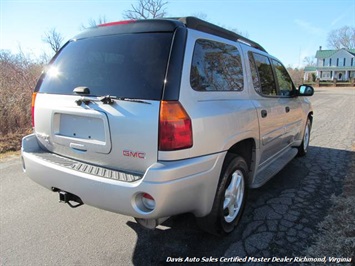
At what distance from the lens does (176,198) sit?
218 centimetres

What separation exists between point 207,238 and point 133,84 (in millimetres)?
1693

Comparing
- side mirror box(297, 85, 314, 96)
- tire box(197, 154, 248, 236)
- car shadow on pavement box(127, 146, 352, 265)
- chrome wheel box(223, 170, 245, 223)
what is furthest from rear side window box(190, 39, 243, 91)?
side mirror box(297, 85, 314, 96)

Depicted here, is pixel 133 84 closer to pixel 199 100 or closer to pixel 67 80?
pixel 199 100

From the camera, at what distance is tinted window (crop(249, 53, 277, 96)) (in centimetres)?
340

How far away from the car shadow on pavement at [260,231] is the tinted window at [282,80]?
55.8 inches

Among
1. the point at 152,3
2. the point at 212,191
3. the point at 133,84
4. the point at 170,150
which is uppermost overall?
the point at 152,3

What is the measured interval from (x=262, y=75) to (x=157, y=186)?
2313 mm

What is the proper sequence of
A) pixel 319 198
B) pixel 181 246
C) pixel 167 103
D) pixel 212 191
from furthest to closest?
pixel 319 198 < pixel 181 246 < pixel 212 191 < pixel 167 103

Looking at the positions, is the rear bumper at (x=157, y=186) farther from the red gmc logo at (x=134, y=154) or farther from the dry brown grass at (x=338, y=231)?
the dry brown grass at (x=338, y=231)

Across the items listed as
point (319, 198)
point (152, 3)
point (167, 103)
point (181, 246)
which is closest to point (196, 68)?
point (167, 103)

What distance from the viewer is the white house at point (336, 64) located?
2657 inches

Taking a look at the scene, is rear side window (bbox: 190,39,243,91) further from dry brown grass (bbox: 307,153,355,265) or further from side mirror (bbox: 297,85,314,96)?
side mirror (bbox: 297,85,314,96)

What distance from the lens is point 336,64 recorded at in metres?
69.4

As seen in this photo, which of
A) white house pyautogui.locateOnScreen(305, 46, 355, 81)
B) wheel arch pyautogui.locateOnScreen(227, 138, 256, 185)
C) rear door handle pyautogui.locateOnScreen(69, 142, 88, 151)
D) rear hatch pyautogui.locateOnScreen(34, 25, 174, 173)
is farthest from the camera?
white house pyautogui.locateOnScreen(305, 46, 355, 81)
